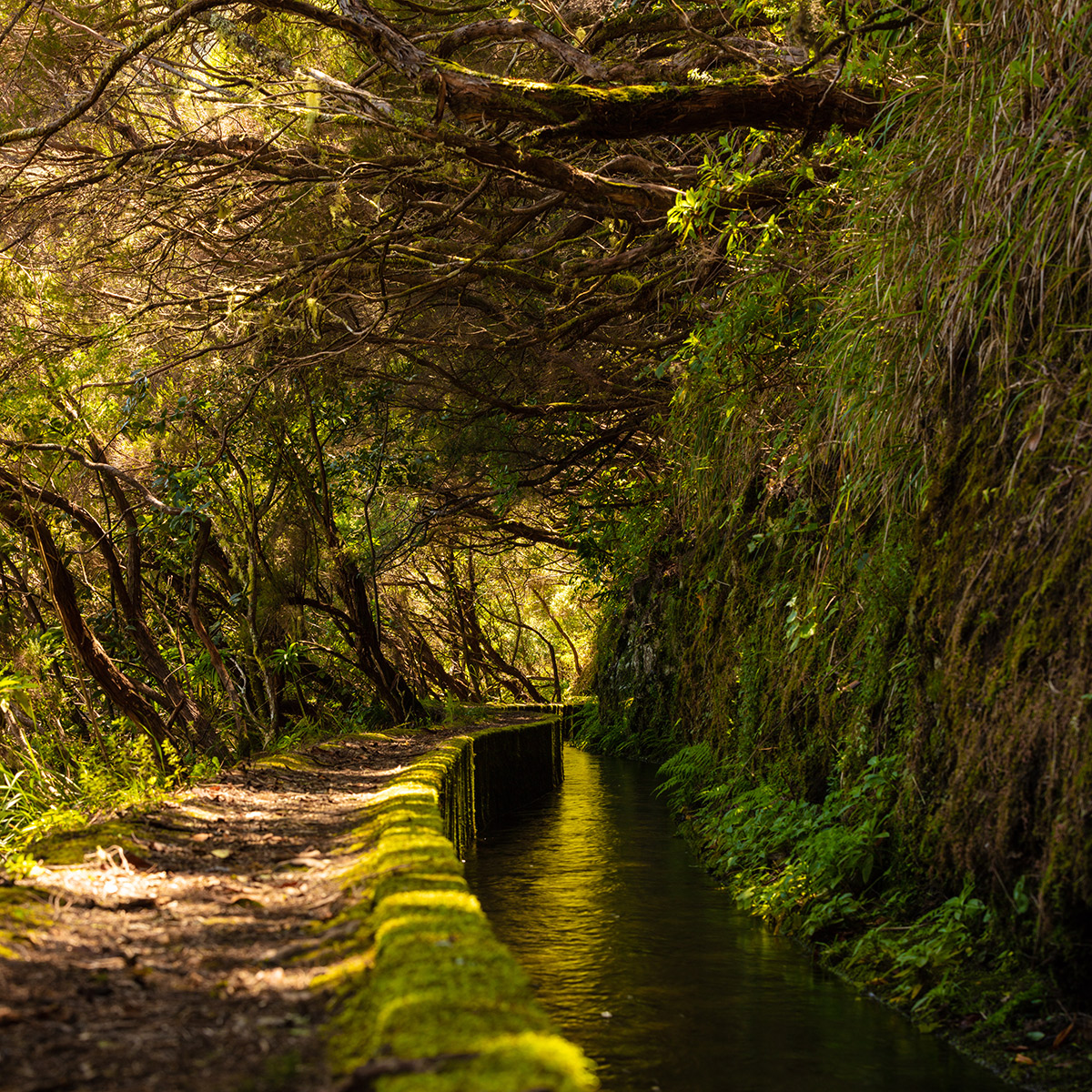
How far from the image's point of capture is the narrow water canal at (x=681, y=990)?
426 cm

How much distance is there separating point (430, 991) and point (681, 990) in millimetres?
3561

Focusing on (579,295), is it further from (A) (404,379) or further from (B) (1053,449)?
(B) (1053,449)

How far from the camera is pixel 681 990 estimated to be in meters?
5.39

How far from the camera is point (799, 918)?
612 centimetres

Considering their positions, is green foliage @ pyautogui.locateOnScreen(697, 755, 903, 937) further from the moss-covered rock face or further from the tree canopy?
the tree canopy

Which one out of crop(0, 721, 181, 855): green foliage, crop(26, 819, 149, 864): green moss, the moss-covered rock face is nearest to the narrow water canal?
the moss-covered rock face

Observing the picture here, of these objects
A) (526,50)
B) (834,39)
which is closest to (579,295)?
(526,50)

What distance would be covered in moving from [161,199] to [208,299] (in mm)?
929

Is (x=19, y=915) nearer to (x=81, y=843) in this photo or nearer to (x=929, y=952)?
(x=81, y=843)

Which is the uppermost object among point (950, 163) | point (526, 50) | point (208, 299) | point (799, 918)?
point (526, 50)

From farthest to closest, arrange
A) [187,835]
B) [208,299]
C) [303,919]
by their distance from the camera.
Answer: [208,299] → [187,835] → [303,919]

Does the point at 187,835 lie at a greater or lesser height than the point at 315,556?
lesser

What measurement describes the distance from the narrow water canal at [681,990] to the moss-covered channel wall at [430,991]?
54cm

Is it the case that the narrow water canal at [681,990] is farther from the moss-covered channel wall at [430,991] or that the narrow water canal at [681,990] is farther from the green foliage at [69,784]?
the green foliage at [69,784]
